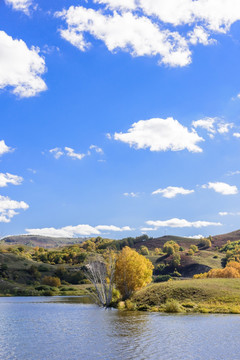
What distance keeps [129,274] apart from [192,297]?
48.5 ft

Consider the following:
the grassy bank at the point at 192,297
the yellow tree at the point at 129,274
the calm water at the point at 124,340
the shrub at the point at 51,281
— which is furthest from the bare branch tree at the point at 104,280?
the shrub at the point at 51,281

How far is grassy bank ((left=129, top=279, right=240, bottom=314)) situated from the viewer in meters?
63.4

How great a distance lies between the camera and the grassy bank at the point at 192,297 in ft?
208

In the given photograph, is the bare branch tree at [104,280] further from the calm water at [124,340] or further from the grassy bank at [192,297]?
the calm water at [124,340]

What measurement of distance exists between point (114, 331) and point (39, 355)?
13.8 meters

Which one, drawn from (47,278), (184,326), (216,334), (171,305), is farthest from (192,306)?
(47,278)

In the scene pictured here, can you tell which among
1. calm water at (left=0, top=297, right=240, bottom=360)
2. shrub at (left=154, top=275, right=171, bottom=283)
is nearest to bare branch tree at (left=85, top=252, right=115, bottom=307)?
calm water at (left=0, top=297, right=240, bottom=360)

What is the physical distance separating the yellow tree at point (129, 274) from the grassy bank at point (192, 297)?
7.46ft

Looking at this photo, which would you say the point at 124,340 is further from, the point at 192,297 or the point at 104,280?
the point at 104,280

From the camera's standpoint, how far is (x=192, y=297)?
71.4 metres

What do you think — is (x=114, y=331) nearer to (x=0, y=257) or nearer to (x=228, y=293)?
(x=228, y=293)

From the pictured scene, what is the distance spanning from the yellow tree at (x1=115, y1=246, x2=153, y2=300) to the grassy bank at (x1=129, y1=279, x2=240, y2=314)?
227cm

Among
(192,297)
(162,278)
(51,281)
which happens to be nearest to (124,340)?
(192,297)

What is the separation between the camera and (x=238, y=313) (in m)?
59.7
